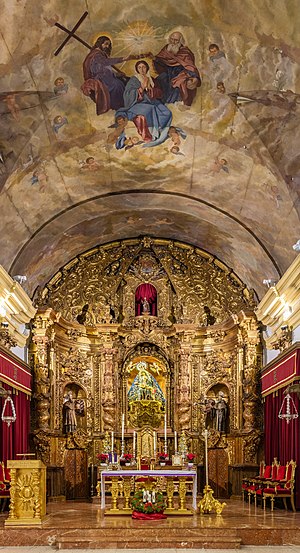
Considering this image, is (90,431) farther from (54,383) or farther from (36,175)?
(36,175)

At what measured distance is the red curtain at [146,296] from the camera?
24.9 meters

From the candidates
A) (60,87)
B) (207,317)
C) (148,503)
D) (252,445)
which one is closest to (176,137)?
(60,87)

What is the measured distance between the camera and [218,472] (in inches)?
917

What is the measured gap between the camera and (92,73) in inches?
603

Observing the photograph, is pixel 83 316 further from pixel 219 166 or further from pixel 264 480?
pixel 264 480

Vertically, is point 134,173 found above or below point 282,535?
above

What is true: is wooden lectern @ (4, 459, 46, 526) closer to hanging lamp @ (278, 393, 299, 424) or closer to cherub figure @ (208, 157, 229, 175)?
hanging lamp @ (278, 393, 299, 424)

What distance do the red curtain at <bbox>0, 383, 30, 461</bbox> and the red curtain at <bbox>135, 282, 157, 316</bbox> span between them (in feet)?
15.7

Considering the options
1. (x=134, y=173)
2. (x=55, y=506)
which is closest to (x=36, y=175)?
(x=134, y=173)

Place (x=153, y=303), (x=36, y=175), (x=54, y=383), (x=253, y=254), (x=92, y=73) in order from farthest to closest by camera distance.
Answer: (x=153, y=303) < (x=54, y=383) < (x=253, y=254) < (x=36, y=175) < (x=92, y=73)

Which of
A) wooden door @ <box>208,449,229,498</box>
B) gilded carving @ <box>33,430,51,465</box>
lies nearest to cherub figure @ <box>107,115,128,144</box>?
gilded carving @ <box>33,430,51,465</box>

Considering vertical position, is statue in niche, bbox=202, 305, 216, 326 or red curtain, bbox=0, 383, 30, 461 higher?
statue in niche, bbox=202, 305, 216, 326

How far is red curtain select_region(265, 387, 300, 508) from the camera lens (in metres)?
18.1

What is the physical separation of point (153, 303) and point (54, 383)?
159 inches
